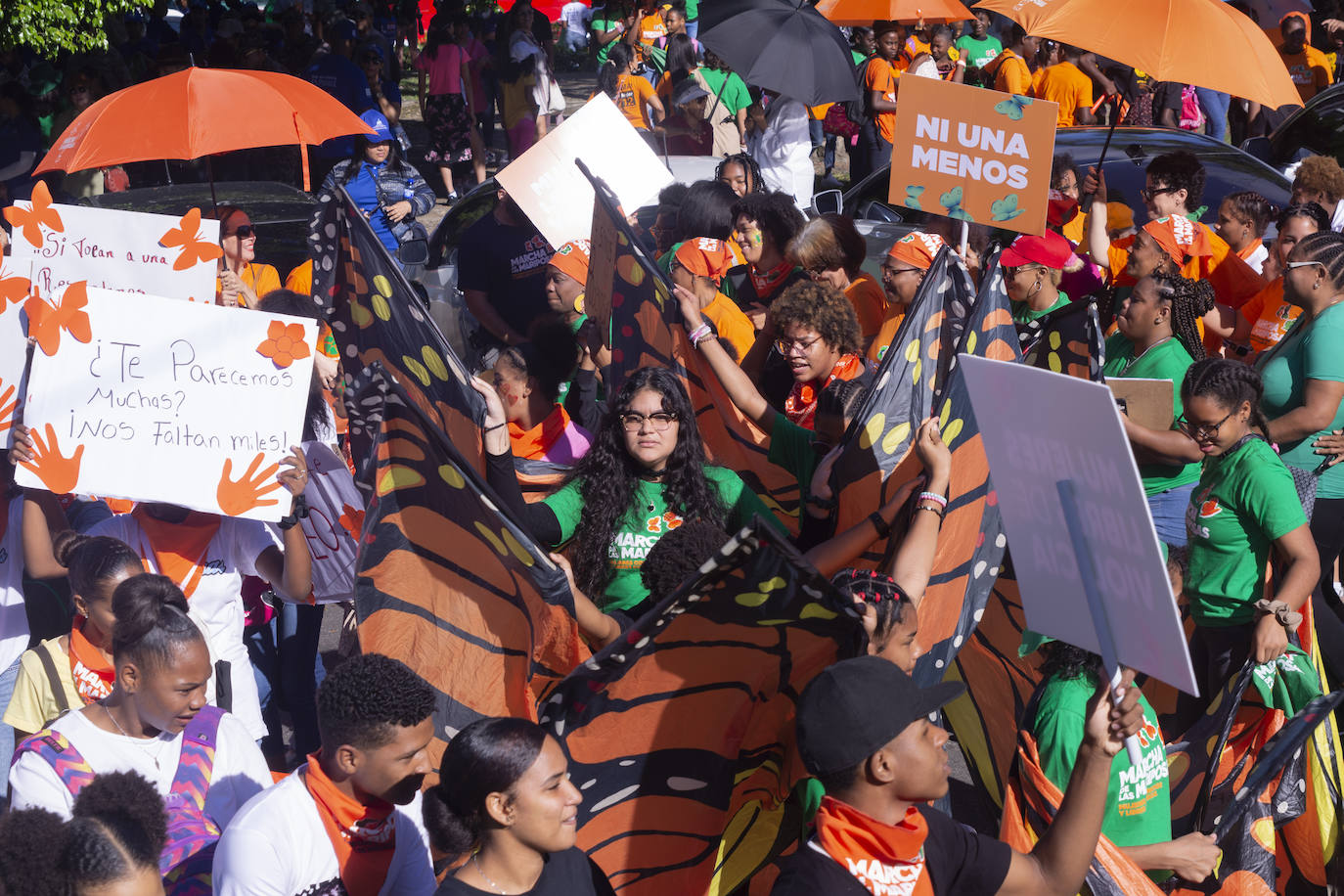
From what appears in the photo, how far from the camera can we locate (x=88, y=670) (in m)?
3.62

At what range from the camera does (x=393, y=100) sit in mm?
14883

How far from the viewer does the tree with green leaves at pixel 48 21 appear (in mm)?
8953

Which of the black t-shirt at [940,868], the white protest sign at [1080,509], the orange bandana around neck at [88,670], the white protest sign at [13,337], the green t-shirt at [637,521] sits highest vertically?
the white protest sign at [1080,509]

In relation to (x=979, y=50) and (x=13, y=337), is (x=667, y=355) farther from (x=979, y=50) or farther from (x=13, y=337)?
(x=979, y=50)

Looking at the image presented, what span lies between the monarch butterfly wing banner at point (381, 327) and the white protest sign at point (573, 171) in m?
1.15

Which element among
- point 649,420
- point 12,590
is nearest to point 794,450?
point 649,420

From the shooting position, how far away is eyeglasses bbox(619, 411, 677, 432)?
3.89 metres

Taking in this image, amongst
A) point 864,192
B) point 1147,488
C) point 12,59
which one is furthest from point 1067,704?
point 12,59

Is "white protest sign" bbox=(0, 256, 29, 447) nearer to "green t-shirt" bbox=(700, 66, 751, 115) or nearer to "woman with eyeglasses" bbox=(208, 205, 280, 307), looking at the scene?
"woman with eyeglasses" bbox=(208, 205, 280, 307)

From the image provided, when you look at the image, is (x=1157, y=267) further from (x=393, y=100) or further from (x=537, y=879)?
(x=393, y=100)

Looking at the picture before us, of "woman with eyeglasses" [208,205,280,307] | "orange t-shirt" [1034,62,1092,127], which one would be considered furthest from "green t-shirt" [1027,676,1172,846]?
"orange t-shirt" [1034,62,1092,127]

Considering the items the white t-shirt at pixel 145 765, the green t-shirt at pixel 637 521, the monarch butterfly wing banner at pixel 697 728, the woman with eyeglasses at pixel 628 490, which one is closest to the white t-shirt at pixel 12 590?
the white t-shirt at pixel 145 765

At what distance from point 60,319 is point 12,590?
0.94 m

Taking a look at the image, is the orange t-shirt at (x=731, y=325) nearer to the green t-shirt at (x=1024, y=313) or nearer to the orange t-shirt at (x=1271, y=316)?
the green t-shirt at (x=1024, y=313)
